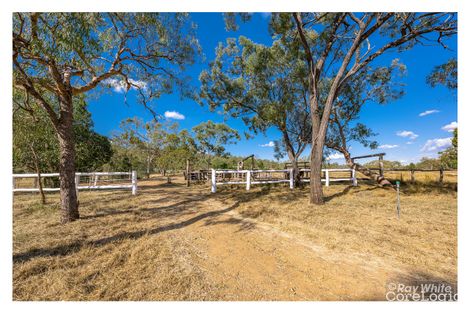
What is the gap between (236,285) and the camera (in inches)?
88.4

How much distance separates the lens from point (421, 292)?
7.18ft

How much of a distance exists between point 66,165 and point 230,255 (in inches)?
186

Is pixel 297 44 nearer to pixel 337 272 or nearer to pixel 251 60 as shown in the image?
pixel 251 60

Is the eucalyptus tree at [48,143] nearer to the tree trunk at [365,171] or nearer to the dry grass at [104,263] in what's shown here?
the dry grass at [104,263]

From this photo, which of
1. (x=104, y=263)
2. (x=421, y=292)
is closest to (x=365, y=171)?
(x=421, y=292)

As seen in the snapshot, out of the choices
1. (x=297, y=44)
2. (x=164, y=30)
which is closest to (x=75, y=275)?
(x=164, y=30)

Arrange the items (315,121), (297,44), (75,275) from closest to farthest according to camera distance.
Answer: (75,275)
(315,121)
(297,44)

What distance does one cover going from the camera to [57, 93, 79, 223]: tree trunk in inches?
181

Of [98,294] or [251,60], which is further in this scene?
[251,60]

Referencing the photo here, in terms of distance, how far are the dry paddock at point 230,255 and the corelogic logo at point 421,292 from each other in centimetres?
9

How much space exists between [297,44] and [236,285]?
29.9 ft

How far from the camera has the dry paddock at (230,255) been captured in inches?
85.4

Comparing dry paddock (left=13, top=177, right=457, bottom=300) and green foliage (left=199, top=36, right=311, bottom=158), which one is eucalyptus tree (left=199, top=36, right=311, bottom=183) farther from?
dry paddock (left=13, top=177, right=457, bottom=300)

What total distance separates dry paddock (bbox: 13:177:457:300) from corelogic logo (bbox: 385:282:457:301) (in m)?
0.09
